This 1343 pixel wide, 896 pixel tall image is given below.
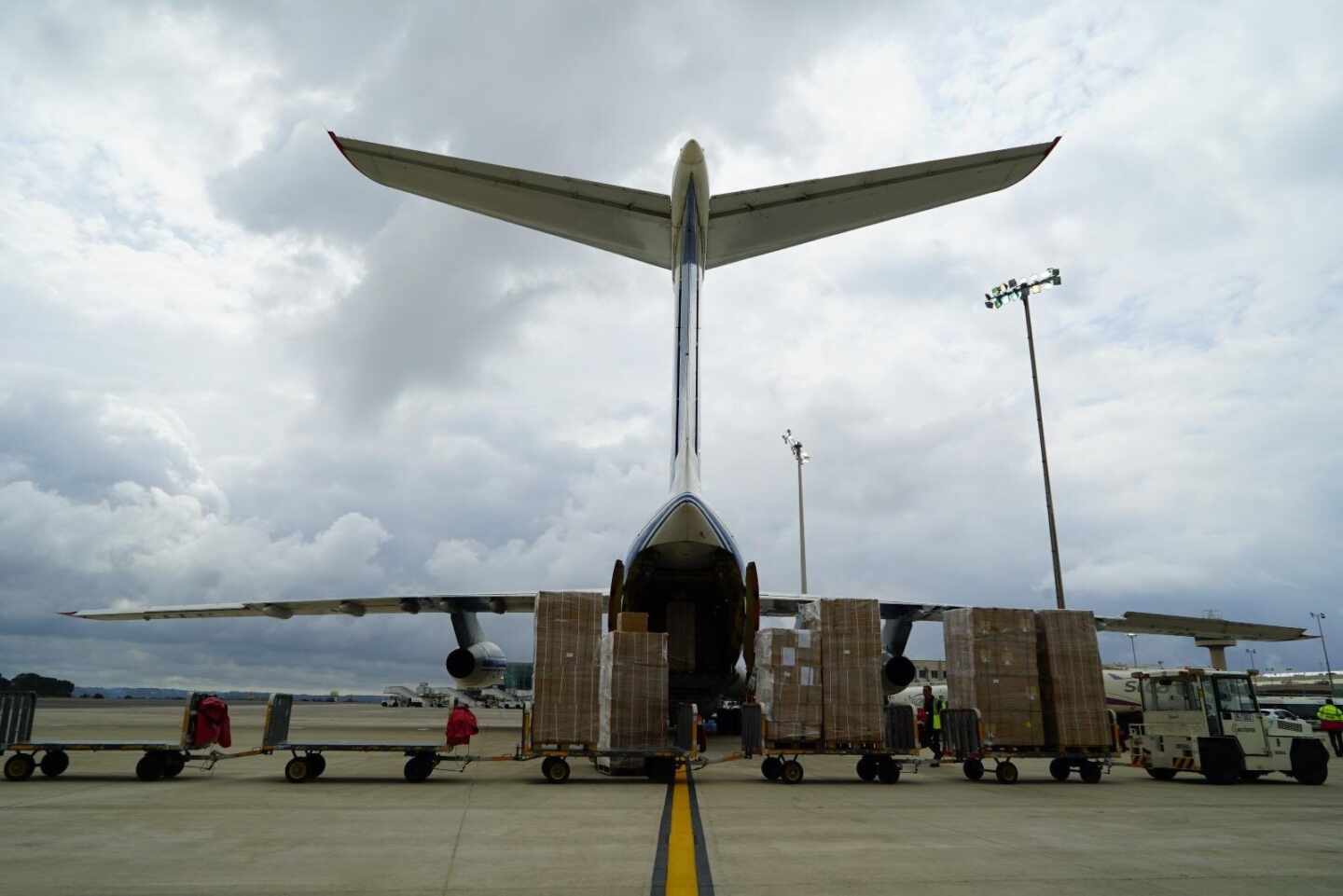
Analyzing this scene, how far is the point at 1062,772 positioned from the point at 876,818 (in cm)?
668

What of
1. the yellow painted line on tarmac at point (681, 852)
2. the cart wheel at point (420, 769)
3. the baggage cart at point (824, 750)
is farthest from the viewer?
the baggage cart at point (824, 750)

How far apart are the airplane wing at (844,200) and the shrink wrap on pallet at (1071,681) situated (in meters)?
7.23

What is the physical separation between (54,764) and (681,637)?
1006 centimetres

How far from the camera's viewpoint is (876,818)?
8.48 meters

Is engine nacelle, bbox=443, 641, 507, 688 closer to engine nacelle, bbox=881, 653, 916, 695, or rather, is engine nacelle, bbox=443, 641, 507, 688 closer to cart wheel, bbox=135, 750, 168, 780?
cart wheel, bbox=135, 750, 168, 780

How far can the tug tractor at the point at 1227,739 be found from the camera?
13.1m

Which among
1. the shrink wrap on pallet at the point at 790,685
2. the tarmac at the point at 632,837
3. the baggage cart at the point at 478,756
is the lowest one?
the tarmac at the point at 632,837

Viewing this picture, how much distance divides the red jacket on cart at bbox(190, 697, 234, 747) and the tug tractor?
1476 centimetres

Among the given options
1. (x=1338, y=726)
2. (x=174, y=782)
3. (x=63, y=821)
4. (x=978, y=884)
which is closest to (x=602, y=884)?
(x=978, y=884)

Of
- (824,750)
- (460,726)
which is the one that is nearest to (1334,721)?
(824,750)

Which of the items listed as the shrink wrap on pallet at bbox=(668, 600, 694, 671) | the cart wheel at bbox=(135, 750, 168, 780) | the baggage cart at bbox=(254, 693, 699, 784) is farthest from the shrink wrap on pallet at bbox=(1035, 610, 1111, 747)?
the cart wheel at bbox=(135, 750, 168, 780)

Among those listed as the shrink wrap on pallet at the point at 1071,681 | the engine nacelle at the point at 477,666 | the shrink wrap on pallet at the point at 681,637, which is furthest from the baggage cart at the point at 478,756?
the engine nacelle at the point at 477,666

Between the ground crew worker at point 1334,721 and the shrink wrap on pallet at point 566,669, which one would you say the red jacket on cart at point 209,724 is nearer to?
the shrink wrap on pallet at point 566,669

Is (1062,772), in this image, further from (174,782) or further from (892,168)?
(174,782)
